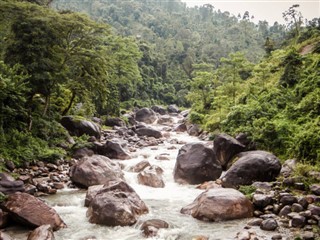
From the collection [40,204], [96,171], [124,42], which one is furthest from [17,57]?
[124,42]

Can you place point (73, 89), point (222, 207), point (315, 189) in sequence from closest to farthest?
point (222, 207) → point (315, 189) → point (73, 89)

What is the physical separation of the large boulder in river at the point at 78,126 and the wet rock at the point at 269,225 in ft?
61.4

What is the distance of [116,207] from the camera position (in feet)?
40.3

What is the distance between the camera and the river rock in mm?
10422

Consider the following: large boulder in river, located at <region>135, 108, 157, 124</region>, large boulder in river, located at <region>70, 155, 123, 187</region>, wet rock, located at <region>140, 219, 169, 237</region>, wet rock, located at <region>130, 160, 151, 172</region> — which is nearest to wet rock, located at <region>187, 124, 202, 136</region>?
large boulder in river, located at <region>135, 108, 157, 124</region>

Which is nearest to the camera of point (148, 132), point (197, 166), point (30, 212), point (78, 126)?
point (30, 212)

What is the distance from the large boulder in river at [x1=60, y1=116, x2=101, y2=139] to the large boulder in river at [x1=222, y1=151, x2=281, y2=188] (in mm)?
14826

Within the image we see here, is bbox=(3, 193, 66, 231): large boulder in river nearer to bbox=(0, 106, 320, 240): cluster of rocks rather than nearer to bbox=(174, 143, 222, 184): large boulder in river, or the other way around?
bbox=(0, 106, 320, 240): cluster of rocks

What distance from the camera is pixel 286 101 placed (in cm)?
2325

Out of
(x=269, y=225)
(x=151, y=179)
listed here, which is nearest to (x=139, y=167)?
(x=151, y=179)

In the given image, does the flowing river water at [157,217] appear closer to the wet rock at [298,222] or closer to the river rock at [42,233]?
the river rock at [42,233]

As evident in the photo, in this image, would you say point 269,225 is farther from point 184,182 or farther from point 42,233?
point 42,233

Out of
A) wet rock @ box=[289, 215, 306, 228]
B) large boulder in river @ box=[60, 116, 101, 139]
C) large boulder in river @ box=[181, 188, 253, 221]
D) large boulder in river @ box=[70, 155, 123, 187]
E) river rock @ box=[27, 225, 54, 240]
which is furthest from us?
large boulder in river @ box=[60, 116, 101, 139]

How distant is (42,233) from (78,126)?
56.8 ft
